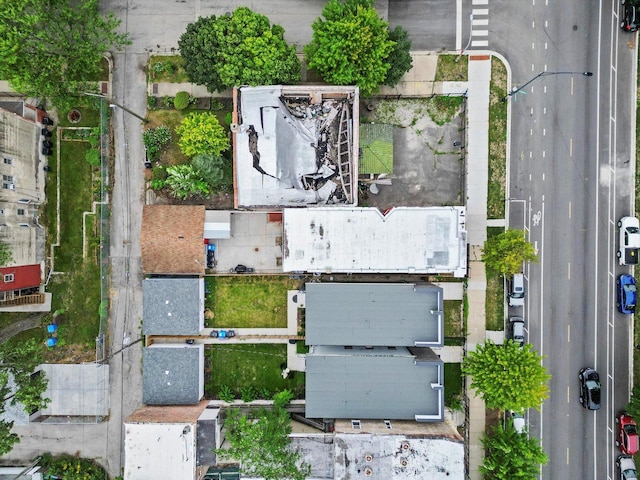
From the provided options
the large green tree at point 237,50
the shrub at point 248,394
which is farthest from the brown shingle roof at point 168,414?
the large green tree at point 237,50

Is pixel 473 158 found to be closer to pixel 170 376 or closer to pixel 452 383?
pixel 452 383

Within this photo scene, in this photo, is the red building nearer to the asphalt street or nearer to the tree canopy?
the tree canopy

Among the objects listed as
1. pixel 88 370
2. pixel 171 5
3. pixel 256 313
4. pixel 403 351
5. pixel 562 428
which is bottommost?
pixel 562 428

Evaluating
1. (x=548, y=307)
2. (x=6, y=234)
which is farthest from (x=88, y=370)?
(x=548, y=307)

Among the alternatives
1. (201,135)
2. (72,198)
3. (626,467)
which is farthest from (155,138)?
(626,467)

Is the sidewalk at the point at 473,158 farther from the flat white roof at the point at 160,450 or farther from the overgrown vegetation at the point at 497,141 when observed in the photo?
the flat white roof at the point at 160,450

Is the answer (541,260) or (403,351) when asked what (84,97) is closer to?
(403,351)
